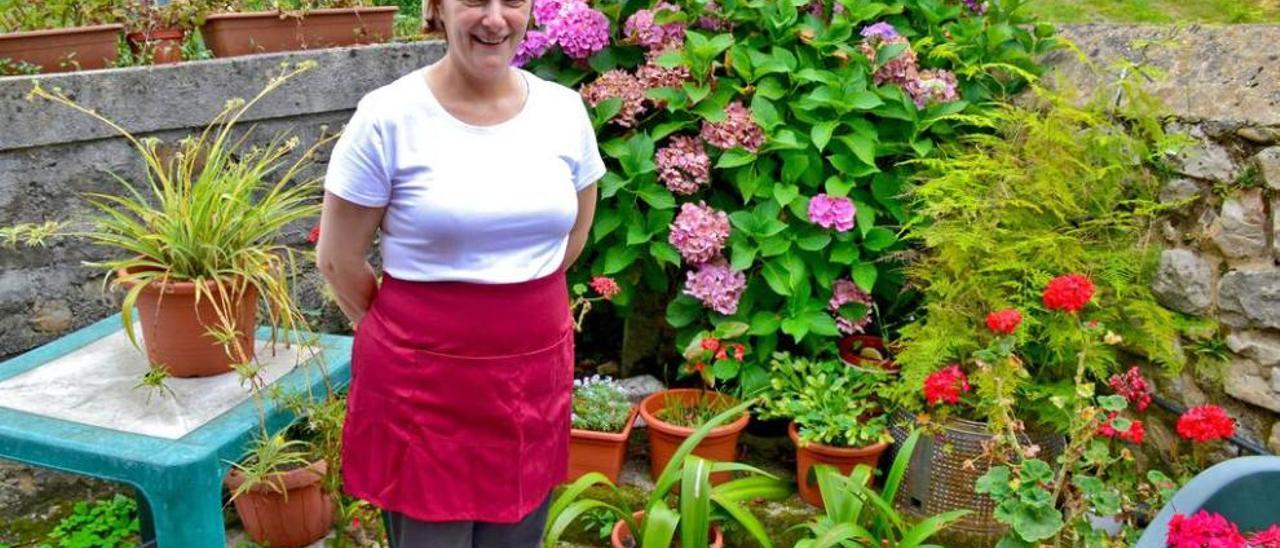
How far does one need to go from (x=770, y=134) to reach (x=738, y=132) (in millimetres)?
104

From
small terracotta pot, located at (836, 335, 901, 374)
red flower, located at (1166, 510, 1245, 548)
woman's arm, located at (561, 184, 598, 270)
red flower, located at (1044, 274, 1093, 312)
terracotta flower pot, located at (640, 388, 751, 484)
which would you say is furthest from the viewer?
small terracotta pot, located at (836, 335, 901, 374)

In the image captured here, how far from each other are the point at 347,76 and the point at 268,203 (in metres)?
1.08

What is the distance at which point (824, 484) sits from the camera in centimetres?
299

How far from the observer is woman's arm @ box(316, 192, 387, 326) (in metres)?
1.97

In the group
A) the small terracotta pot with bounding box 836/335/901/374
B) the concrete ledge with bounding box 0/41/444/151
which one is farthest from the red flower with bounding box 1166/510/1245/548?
the concrete ledge with bounding box 0/41/444/151

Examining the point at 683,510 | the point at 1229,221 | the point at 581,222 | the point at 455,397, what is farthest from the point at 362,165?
the point at 1229,221

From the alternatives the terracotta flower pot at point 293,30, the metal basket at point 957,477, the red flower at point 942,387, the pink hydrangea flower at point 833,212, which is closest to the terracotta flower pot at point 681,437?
the metal basket at point 957,477

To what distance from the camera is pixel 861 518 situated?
3191 millimetres

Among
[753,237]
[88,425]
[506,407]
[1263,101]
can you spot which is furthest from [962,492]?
[88,425]

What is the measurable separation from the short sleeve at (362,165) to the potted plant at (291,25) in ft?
6.20

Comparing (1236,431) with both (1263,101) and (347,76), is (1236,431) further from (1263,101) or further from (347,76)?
(347,76)

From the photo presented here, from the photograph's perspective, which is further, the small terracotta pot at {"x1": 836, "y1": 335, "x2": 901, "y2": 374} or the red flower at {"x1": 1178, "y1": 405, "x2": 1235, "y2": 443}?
the small terracotta pot at {"x1": 836, "y1": 335, "x2": 901, "y2": 374}

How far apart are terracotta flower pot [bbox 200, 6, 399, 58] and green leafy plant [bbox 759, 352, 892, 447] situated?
179 centimetres

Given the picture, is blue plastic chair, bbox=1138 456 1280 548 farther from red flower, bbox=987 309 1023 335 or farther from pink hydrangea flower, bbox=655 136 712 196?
pink hydrangea flower, bbox=655 136 712 196
